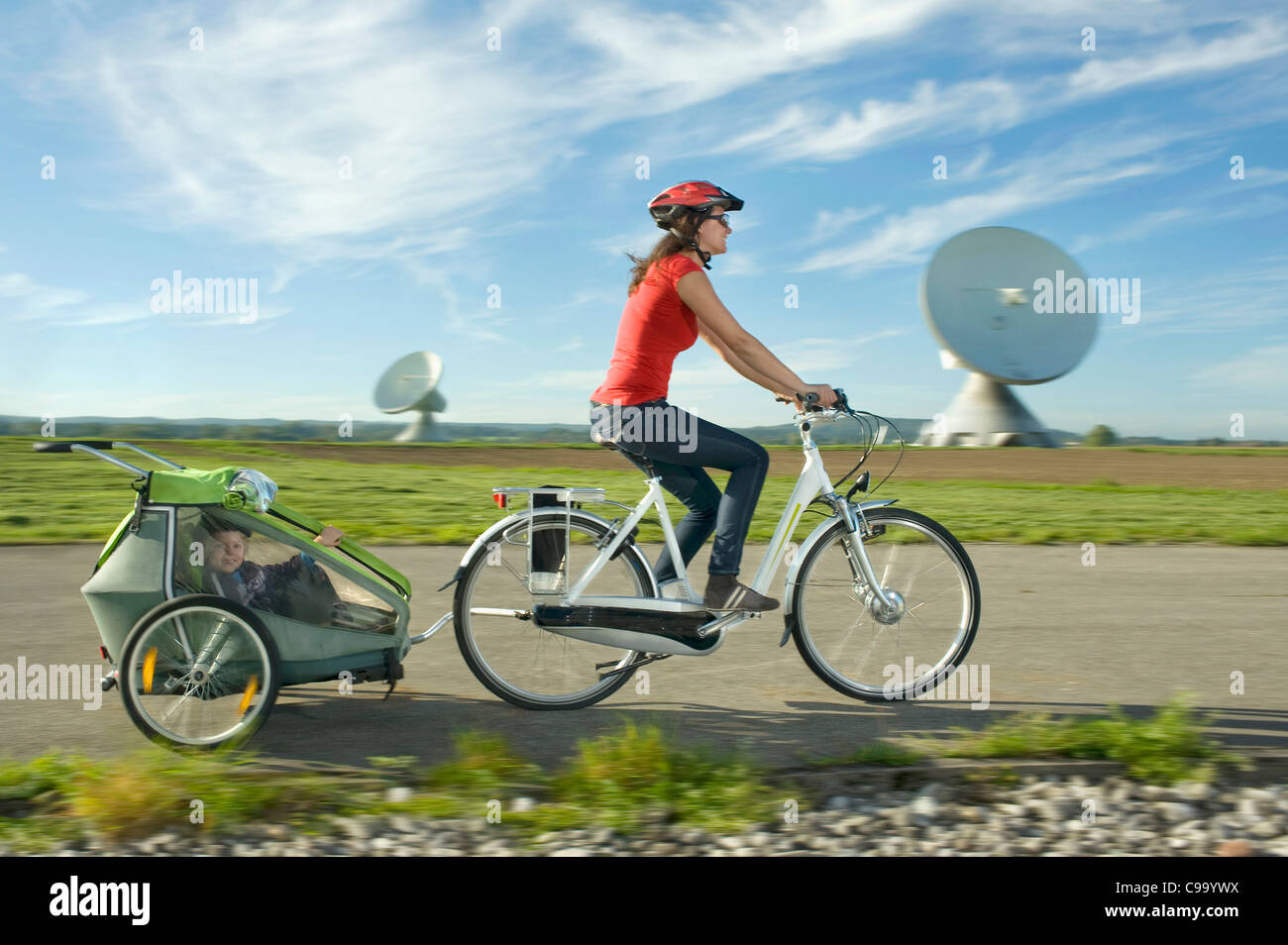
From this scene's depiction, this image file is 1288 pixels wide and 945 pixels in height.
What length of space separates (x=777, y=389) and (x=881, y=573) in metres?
0.92

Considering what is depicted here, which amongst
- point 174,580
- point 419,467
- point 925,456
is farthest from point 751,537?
point 925,456

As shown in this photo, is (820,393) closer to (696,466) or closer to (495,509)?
(696,466)

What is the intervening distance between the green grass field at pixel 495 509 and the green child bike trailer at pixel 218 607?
1.16 meters

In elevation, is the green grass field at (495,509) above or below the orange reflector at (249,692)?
above

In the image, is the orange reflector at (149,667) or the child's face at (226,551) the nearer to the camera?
the orange reflector at (149,667)

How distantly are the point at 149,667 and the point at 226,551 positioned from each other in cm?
48

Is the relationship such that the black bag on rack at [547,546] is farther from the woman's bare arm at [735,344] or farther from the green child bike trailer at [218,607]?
the woman's bare arm at [735,344]

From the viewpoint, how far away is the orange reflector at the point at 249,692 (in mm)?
3783

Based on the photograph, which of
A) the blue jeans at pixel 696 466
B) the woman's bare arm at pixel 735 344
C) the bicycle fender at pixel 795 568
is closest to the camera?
the woman's bare arm at pixel 735 344

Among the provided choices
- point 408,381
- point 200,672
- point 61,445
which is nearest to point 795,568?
point 200,672

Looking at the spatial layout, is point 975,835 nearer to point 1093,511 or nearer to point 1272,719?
point 1272,719

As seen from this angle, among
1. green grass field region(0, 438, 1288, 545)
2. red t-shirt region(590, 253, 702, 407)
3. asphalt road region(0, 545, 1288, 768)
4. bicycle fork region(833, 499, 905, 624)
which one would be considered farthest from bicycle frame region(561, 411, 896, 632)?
red t-shirt region(590, 253, 702, 407)

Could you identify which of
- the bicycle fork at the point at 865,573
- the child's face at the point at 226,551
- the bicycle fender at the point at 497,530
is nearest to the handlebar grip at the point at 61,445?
the child's face at the point at 226,551

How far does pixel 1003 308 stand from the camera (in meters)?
35.3
